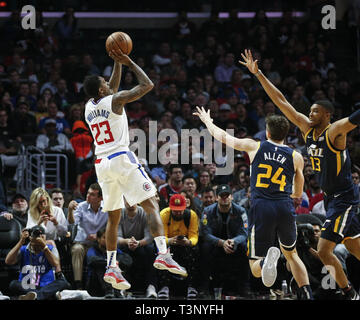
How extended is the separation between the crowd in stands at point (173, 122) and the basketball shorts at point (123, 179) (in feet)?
6.52

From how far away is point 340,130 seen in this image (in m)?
6.68

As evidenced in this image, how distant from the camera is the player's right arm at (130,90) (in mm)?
6465

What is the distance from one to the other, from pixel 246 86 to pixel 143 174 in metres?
7.36

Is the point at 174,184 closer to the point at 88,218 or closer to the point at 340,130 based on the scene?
the point at 88,218

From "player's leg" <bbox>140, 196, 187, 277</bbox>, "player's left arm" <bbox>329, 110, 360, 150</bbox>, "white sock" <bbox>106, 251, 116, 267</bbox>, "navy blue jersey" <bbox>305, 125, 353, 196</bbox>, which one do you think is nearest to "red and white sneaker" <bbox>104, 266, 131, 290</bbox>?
"white sock" <bbox>106, 251, 116, 267</bbox>

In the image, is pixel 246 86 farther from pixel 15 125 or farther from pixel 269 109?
pixel 15 125

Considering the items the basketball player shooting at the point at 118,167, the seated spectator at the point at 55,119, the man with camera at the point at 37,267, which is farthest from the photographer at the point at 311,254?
the seated spectator at the point at 55,119

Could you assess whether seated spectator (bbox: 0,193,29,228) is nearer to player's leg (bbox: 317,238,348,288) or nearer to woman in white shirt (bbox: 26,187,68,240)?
woman in white shirt (bbox: 26,187,68,240)

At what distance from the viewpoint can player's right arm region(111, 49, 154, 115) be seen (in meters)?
6.46

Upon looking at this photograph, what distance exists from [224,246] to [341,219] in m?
2.36

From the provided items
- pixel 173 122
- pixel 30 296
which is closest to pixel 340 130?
pixel 30 296

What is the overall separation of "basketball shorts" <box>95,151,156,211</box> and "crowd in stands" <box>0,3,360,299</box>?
199 cm

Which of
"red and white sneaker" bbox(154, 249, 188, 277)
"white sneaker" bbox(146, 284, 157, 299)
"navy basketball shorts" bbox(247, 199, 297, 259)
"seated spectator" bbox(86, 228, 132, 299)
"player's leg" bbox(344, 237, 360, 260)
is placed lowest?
"white sneaker" bbox(146, 284, 157, 299)

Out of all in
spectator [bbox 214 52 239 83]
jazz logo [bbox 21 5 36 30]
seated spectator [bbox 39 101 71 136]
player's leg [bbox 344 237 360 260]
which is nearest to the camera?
player's leg [bbox 344 237 360 260]
